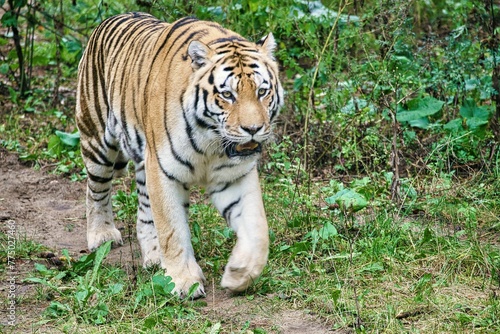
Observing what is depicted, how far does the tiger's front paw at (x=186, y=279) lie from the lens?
174 inches

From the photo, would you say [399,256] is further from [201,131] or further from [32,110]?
[32,110]

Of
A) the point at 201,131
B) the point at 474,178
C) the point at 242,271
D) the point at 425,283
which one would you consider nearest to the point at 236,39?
the point at 201,131

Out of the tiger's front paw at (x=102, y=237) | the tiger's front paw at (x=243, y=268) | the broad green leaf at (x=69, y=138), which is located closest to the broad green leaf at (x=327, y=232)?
the tiger's front paw at (x=243, y=268)

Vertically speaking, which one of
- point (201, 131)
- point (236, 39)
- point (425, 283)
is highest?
point (236, 39)

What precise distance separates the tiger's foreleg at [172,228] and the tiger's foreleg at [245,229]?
22 cm

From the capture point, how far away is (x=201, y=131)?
4414mm

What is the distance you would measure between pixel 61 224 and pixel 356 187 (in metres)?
2.09

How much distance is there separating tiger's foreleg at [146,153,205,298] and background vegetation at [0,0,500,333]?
0.16m

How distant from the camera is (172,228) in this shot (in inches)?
178

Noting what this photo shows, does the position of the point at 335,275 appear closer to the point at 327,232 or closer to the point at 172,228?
the point at 327,232

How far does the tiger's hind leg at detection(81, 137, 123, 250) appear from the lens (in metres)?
5.55

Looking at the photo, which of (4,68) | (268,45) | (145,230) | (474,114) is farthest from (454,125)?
(4,68)

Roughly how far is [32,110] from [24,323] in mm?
4195

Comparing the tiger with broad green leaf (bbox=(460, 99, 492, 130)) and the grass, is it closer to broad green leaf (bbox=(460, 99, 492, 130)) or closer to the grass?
the grass
